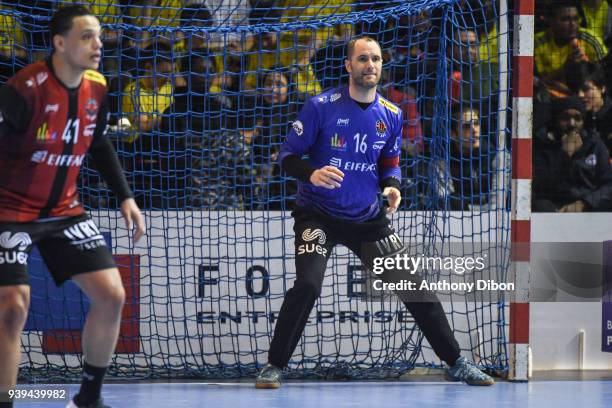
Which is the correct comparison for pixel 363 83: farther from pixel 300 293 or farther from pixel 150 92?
pixel 150 92

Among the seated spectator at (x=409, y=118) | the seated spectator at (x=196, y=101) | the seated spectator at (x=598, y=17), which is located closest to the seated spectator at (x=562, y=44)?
the seated spectator at (x=598, y=17)

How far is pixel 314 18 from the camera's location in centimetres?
769

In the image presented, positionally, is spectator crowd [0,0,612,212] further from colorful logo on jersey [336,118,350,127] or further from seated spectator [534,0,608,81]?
colorful logo on jersey [336,118,350,127]

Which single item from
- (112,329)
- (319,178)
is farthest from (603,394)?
(112,329)

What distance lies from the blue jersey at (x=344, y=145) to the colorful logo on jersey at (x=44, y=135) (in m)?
1.83

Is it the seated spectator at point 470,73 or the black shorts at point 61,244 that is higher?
the seated spectator at point 470,73

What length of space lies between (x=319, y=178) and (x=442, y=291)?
1881 mm

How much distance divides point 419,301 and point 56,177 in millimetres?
2414

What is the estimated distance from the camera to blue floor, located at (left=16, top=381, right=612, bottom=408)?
19.2ft

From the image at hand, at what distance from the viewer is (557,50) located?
8789 millimetres

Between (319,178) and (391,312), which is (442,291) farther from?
(319,178)

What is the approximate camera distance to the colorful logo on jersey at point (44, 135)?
4641 millimetres

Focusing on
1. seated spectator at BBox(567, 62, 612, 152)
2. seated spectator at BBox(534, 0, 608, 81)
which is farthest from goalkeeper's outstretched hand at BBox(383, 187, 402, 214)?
seated spectator at BBox(534, 0, 608, 81)

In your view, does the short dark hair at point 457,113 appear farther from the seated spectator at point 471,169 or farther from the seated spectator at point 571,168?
the seated spectator at point 571,168
